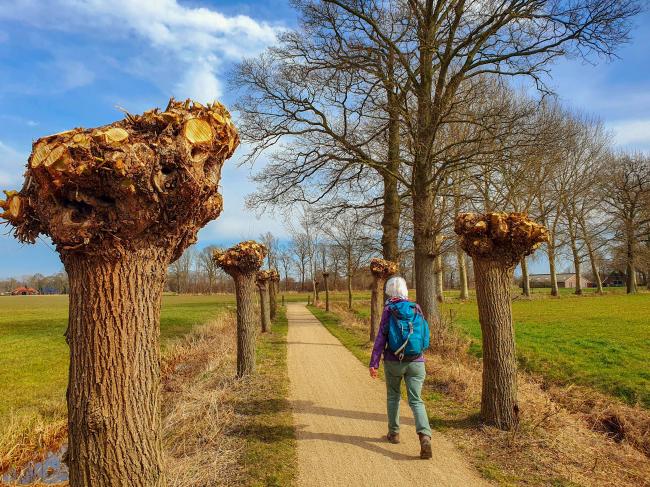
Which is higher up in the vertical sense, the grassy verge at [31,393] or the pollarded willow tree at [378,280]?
the pollarded willow tree at [378,280]

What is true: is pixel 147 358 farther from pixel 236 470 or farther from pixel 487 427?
pixel 487 427

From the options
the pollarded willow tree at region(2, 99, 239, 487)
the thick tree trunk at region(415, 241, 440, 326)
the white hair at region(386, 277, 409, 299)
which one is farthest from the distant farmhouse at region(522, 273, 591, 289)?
the pollarded willow tree at region(2, 99, 239, 487)

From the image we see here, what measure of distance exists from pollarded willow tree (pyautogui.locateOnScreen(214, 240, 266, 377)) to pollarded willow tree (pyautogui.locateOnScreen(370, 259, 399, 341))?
445cm

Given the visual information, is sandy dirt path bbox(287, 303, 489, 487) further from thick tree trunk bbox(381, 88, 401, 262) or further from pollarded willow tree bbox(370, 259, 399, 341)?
thick tree trunk bbox(381, 88, 401, 262)

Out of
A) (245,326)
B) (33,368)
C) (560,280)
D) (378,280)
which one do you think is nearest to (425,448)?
(245,326)

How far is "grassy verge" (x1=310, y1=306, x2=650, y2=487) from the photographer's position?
14.8ft

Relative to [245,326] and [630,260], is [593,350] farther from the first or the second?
[630,260]

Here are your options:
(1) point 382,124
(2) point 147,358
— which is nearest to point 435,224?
(1) point 382,124

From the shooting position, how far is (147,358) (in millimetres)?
3180

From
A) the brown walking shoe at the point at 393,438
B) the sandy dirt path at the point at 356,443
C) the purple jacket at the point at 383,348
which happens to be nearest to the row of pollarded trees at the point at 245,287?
the sandy dirt path at the point at 356,443

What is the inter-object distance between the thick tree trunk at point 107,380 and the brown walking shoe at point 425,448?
2969 millimetres

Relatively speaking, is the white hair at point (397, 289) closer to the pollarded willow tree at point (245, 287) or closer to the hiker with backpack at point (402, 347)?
the hiker with backpack at point (402, 347)

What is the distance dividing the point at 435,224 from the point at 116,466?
37.4 feet

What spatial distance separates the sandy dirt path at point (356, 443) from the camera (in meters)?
4.50
